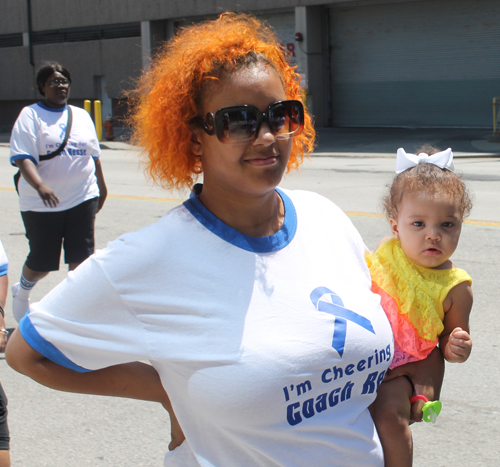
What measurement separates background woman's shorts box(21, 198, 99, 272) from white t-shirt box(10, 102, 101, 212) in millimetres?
62

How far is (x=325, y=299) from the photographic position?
5.72 ft

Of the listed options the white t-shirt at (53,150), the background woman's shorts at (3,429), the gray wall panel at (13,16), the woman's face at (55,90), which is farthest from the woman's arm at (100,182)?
the gray wall panel at (13,16)

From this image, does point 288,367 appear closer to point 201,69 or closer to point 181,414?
point 181,414

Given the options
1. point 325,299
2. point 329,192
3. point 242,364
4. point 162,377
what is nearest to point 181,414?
point 162,377

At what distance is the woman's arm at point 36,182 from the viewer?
17.1 ft

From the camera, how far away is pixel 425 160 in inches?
85.8

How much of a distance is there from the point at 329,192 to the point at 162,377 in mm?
10165

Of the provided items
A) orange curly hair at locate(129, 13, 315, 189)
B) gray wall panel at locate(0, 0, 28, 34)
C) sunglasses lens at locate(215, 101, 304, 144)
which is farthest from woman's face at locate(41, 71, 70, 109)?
gray wall panel at locate(0, 0, 28, 34)

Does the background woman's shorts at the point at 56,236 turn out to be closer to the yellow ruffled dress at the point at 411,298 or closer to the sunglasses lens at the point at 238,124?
the yellow ruffled dress at the point at 411,298

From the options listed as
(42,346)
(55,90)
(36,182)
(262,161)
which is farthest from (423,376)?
(55,90)

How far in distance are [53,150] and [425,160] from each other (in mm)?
3882

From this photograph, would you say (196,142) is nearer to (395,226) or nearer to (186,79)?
(186,79)

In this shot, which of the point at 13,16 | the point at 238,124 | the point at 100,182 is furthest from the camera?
the point at 13,16

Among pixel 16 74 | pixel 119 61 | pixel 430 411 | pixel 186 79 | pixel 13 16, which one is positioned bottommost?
pixel 430 411
